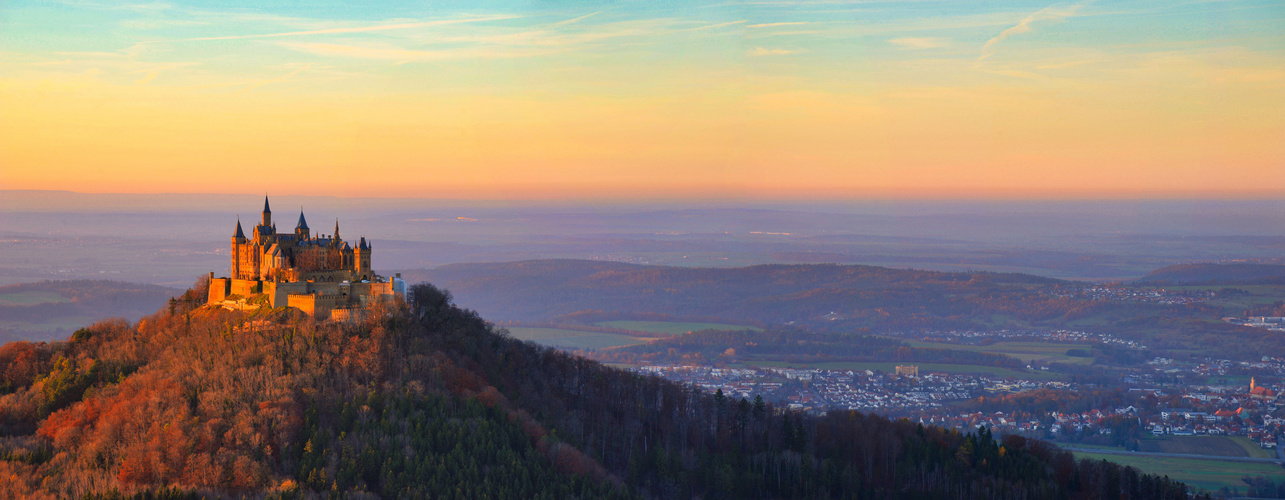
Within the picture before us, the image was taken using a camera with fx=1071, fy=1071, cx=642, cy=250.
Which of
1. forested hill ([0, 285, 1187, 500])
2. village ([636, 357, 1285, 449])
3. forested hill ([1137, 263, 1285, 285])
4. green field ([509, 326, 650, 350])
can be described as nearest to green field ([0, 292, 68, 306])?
green field ([509, 326, 650, 350])

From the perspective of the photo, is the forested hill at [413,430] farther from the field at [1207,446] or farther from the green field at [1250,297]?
the green field at [1250,297]

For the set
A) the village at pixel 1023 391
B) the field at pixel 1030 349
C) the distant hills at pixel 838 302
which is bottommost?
the village at pixel 1023 391

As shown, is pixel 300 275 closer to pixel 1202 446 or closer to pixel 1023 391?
pixel 1202 446

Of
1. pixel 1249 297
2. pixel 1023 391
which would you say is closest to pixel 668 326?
pixel 1023 391

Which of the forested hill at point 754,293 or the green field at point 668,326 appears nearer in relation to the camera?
the green field at point 668,326

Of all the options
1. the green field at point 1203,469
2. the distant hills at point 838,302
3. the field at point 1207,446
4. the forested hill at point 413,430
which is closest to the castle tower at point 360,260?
the forested hill at point 413,430

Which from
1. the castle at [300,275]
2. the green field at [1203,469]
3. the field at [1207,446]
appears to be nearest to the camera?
the castle at [300,275]
